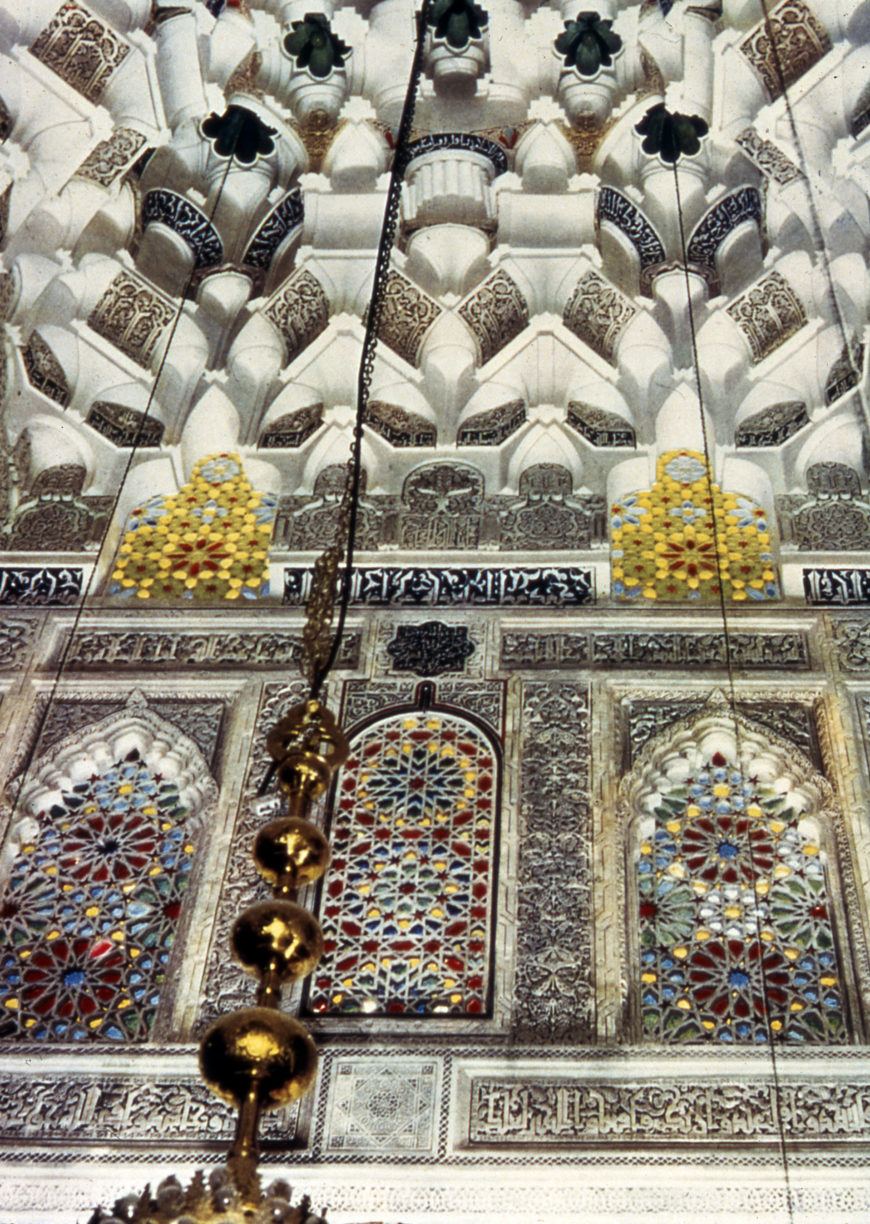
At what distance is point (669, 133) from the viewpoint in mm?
7023

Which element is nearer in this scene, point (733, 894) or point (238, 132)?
point (733, 894)

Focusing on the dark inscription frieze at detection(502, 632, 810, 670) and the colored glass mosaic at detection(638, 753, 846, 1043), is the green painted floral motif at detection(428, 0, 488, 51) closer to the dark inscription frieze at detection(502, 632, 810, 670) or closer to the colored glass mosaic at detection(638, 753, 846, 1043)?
the dark inscription frieze at detection(502, 632, 810, 670)

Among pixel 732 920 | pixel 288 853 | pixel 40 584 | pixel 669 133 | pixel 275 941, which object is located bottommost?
pixel 275 941

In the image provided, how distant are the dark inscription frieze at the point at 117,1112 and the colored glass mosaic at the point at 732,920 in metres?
1.06

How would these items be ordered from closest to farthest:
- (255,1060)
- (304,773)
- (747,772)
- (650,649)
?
(255,1060)
(304,773)
(747,772)
(650,649)

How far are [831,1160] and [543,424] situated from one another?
3.04 metres

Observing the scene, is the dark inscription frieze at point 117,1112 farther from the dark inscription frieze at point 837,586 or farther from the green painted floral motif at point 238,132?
the green painted floral motif at point 238,132

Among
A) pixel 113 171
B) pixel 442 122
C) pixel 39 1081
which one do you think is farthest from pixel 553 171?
pixel 39 1081

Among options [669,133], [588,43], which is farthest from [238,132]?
[669,133]

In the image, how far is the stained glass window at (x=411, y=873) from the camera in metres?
5.17

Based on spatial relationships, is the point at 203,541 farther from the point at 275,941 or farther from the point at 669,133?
the point at 275,941

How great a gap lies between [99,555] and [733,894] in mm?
2379

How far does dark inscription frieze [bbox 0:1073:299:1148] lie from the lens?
480 centimetres

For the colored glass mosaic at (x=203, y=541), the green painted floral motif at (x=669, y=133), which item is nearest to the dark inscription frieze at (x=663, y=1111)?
the colored glass mosaic at (x=203, y=541)
